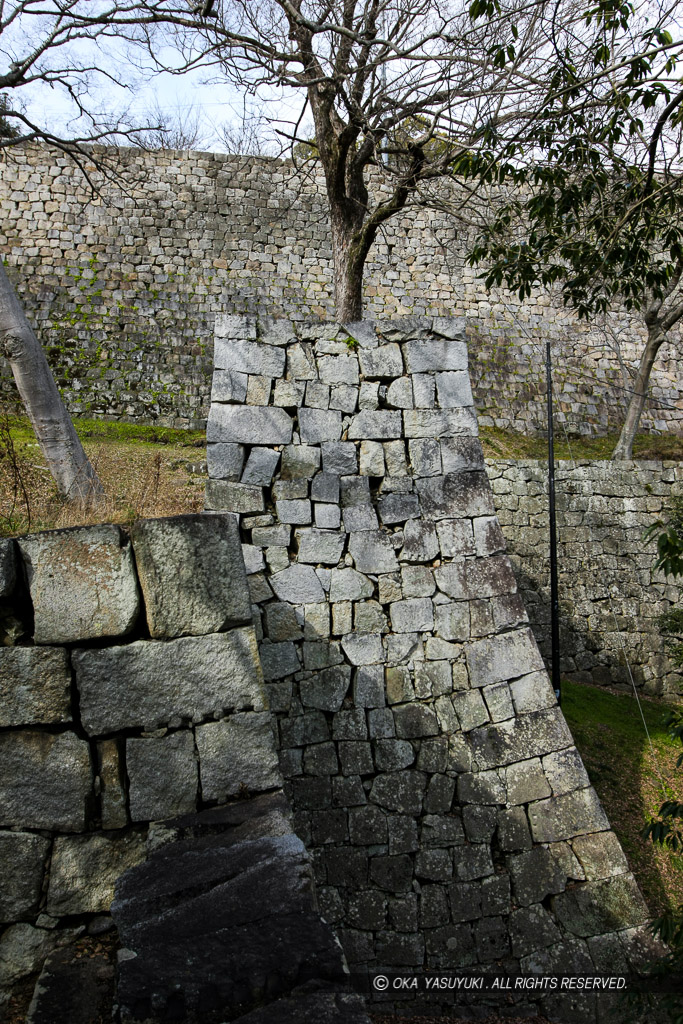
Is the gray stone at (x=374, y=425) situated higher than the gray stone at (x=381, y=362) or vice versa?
the gray stone at (x=381, y=362)

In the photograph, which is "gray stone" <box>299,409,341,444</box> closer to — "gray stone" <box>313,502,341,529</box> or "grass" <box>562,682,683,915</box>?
"gray stone" <box>313,502,341,529</box>

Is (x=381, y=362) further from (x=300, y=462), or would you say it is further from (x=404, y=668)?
(x=404, y=668)

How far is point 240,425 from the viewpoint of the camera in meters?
4.98

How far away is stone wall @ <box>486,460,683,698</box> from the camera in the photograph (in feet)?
33.7

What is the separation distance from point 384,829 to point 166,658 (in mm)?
2567

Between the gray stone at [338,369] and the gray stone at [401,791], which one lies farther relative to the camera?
the gray stone at [338,369]

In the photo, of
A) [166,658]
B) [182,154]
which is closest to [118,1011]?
[166,658]

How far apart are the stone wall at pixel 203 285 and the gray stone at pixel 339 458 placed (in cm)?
806

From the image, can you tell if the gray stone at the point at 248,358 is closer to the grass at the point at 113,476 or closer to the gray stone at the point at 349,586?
the grass at the point at 113,476

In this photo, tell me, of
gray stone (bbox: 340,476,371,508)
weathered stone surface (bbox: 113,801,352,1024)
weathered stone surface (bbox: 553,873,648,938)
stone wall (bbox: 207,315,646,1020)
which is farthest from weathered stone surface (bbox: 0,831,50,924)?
weathered stone surface (bbox: 553,873,648,938)

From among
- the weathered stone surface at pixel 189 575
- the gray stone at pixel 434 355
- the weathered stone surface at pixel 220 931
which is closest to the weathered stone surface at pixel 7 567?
the weathered stone surface at pixel 189 575

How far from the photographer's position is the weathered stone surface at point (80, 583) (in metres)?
2.67

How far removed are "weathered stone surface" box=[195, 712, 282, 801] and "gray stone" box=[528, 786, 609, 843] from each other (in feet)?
8.62

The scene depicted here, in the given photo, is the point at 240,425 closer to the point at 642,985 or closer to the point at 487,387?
the point at 642,985
